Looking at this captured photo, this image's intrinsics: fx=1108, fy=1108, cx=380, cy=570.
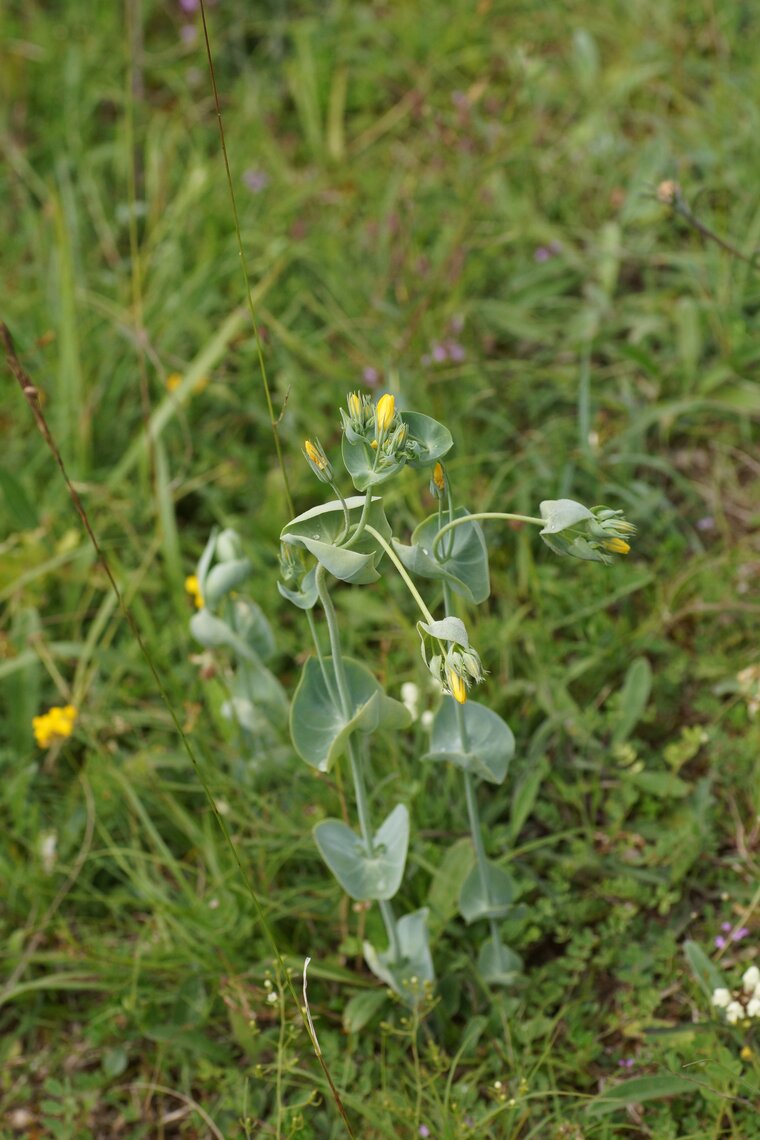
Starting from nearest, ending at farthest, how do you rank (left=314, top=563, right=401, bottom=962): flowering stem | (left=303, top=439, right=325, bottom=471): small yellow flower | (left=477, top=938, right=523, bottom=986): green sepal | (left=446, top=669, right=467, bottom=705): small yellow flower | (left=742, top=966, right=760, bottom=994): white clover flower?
(left=446, top=669, right=467, bottom=705): small yellow flower < (left=303, top=439, right=325, bottom=471): small yellow flower < (left=314, top=563, right=401, bottom=962): flowering stem < (left=742, top=966, right=760, bottom=994): white clover flower < (left=477, top=938, right=523, bottom=986): green sepal

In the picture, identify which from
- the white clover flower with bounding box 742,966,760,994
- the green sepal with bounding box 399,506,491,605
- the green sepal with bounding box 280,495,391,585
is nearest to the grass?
the white clover flower with bounding box 742,966,760,994

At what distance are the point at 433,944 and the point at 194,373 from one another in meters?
1.46

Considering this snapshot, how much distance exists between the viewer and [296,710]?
4.73 ft

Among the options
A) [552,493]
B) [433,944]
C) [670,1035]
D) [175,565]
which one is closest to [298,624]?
[175,565]

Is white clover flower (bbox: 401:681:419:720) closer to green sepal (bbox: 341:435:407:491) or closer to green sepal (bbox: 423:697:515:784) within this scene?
green sepal (bbox: 423:697:515:784)

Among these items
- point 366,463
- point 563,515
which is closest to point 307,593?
point 366,463

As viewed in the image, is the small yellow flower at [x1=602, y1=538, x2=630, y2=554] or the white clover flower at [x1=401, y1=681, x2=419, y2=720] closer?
the small yellow flower at [x1=602, y1=538, x2=630, y2=554]

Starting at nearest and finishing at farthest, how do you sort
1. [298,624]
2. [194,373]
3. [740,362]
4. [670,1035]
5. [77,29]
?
[670,1035], [298,624], [740,362], [194,373], [77,29]

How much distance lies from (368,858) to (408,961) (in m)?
0.23

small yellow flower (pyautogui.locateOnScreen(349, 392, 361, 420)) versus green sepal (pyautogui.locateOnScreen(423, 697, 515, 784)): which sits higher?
small yellow flower (pyautogui.locateOnScreen(349, 392, 361, 420))

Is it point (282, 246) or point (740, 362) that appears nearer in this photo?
point (740, 362)

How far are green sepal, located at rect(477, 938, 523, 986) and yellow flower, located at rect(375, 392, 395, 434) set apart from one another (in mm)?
905

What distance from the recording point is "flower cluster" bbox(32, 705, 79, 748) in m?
2.06

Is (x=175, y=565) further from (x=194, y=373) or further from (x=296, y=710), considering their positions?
(x=296, y=710)
